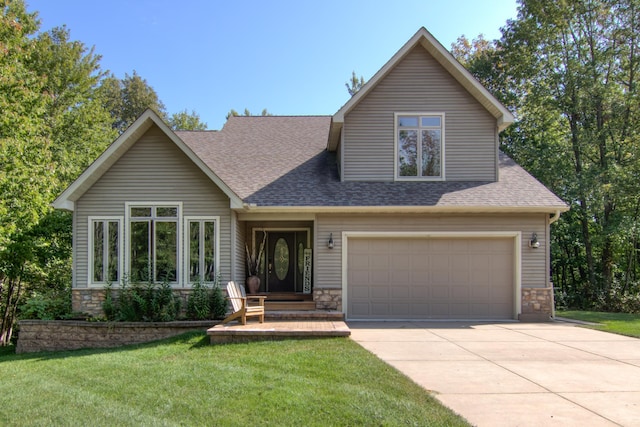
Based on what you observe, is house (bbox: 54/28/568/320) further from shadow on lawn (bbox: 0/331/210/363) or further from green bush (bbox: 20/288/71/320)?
shadow on lawn (bbox: 0/331/210/363)

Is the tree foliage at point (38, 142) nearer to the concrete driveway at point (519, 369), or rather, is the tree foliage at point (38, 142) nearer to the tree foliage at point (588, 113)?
the concrete driveway at point (519, 369)

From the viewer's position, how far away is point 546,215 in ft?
38.6

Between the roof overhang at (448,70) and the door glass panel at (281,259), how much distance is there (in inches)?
157

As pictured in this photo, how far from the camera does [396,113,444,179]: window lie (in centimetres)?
1248

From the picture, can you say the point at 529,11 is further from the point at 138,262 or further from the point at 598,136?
the point at 138,262

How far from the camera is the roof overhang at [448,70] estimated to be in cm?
1200

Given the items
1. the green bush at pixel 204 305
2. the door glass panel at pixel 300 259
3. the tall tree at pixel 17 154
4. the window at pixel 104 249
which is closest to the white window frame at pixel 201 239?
the green bush at pixel 204 305

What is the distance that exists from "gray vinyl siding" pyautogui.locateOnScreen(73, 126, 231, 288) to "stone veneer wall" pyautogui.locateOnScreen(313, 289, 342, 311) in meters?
2.25

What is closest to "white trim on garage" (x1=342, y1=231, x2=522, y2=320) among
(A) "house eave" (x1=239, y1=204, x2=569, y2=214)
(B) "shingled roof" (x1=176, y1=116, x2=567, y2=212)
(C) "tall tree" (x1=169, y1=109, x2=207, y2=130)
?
(A) "house eave" (x1=239, y1=204, x2=569, y2=214)

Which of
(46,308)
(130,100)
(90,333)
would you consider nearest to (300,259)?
(90,333)

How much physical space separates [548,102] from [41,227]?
1872cm

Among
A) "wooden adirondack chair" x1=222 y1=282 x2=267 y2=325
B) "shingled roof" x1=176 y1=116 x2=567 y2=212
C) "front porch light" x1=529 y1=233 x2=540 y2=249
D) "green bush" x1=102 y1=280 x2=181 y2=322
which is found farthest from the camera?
"front porch light" x1=529 y1=233 x2=540 y2=249

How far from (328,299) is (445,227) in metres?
3.43

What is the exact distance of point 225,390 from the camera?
5633 millimetres
